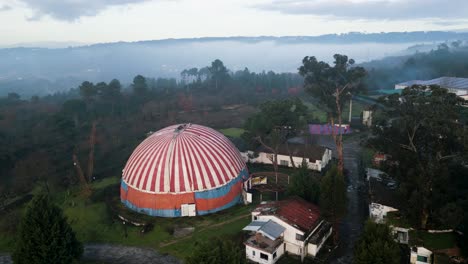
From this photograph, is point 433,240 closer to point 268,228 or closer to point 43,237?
point 268,228

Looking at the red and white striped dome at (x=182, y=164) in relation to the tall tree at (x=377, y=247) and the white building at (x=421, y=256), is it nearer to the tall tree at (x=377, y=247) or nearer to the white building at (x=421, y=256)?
the tall tree at (x=377, y=247)

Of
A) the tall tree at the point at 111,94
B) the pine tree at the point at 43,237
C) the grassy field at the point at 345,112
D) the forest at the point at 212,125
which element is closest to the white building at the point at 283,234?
the forest at the point at 212,125

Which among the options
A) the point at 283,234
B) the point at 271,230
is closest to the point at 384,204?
the point at 283,234

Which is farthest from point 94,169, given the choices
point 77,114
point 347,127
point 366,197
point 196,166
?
point 347,127

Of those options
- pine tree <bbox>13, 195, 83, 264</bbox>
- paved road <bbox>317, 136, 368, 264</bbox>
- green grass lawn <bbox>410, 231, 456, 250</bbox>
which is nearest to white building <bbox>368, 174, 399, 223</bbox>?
paved road <bbox>317, 136, 368, 264</bbox>

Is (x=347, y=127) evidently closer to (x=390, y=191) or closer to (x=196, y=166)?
(x=390, y=191)

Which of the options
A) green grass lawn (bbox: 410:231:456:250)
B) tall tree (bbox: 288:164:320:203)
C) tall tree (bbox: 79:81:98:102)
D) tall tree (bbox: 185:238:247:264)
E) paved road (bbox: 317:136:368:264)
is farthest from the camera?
tall tree (bbox: 79:81:98:102)

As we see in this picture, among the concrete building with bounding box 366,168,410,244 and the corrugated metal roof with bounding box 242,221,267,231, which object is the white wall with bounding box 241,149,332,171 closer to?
the concrete building with bounding box 366,168,410,244

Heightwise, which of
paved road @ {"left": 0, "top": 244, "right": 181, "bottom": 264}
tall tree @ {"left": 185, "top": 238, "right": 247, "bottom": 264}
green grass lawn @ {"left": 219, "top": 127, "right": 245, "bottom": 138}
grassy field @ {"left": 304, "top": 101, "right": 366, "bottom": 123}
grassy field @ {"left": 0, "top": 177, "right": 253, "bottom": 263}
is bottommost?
paved road @ {"left": 0, "top": 244, "right": 181, "bottom": 264}
